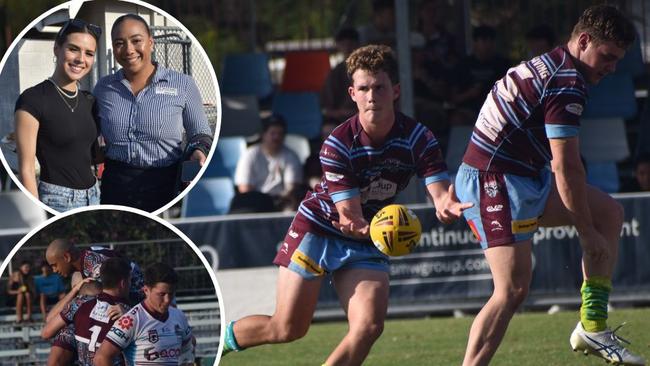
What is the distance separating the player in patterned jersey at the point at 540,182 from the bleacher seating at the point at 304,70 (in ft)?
35.3

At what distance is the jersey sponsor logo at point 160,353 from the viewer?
5227 millimetres

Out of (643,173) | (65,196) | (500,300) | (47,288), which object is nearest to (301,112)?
(643,173)

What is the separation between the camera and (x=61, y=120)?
421 cm

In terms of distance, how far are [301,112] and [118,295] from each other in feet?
37.5

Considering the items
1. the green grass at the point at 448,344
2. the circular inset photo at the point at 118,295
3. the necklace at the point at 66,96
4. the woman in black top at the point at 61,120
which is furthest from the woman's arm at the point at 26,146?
the green grass at the point at 448,344

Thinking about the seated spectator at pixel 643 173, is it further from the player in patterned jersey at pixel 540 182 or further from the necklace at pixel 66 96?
the necklace at pixel 66 96

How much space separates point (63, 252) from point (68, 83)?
104 centimetres

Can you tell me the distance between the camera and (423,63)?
15453 millimetres

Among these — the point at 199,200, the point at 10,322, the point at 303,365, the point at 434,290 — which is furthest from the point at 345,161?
the point at 199,200

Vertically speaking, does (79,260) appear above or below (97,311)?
above

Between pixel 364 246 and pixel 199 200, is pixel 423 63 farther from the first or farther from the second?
pixel 364 246

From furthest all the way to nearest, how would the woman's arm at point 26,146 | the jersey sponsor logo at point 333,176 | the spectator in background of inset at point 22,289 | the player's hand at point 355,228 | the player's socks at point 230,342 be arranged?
the player's socks at point 230,342, the jersey sponsor logo at point 333,176, the player's hand at point 355,228, the spectator in background of inset at point 22,289, the woman's arm at point 26,146

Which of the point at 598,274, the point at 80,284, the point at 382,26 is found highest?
the point at 382,26

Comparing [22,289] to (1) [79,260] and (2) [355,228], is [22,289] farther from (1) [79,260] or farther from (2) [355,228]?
(2) [355,228]
